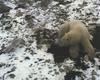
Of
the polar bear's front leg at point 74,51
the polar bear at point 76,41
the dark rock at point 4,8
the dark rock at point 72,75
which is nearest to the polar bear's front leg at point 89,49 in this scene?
the polar bear at point 76,41

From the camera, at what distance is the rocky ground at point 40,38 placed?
3.94 meters

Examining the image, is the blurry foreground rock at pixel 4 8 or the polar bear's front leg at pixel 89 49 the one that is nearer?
the polar bear's front leg at pixel 89 49

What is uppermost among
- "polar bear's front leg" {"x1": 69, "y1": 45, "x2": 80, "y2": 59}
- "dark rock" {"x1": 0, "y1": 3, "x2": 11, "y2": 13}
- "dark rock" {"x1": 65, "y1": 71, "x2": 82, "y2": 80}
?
"dark rock" {"x1": 0, "y1": 3, "x2": 11, "y2": 13}

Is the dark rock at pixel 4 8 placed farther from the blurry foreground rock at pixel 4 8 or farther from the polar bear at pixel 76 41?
the polar bear at pixel 76 41

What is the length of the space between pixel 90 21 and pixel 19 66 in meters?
1.66

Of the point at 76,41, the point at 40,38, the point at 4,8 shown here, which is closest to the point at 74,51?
the point at 76,41

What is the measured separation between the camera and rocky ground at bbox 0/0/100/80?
394 centimetres

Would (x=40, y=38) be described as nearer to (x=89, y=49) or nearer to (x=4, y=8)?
(x=89, y=49)

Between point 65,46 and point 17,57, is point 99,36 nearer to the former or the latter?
point 65,46

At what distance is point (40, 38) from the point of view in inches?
182

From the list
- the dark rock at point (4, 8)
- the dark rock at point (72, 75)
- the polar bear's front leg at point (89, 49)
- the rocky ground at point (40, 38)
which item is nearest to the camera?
the dark rock at point (72, 75)

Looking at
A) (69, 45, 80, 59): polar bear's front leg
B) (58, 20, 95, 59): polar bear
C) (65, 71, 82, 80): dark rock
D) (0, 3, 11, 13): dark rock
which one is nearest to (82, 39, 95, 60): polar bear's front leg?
(58, 20, 95, 59): polar bear

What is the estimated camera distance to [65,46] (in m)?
4.18

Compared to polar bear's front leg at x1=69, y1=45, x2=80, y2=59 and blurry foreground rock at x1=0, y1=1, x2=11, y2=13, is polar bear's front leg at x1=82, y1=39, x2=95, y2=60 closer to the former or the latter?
polar bear's front leg at x1=69, y1=45, x2=80, y2=59
